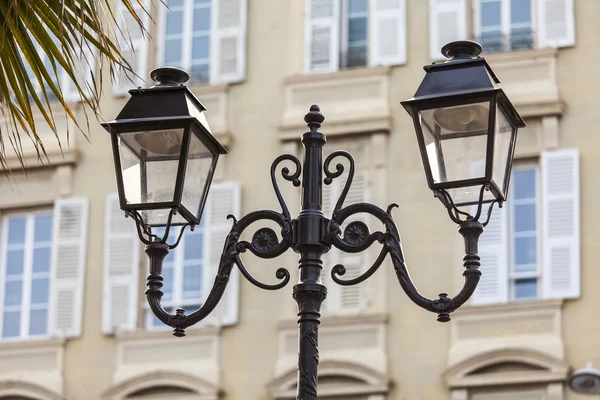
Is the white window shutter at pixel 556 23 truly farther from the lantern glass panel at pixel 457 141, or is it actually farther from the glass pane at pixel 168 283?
the lantern glass panel at pixel 457 141

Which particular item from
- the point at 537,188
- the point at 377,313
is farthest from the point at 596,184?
the point at 377,313

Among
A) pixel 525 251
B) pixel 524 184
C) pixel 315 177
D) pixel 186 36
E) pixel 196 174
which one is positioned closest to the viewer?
pixel 315 177

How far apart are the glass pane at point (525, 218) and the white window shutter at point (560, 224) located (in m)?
0.26

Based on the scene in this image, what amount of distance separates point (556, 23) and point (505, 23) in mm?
661

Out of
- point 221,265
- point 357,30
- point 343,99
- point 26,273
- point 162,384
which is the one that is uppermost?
point 357,30

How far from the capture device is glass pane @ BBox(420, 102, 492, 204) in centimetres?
729

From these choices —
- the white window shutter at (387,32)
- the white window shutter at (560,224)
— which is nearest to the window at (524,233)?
the white window shutter at (560,224)

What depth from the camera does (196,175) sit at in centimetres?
770

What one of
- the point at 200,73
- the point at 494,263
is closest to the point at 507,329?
the point at 494,263

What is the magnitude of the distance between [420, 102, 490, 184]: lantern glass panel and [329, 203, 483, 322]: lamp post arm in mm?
256

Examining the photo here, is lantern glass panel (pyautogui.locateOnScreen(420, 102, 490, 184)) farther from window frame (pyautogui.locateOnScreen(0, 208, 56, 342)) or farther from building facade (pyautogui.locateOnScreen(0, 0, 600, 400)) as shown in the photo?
window frame (pyautogui.locateOnScreen(0, 208, 56, 342))

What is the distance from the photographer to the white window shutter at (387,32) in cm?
1898

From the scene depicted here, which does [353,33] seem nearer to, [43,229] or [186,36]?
[186,36]

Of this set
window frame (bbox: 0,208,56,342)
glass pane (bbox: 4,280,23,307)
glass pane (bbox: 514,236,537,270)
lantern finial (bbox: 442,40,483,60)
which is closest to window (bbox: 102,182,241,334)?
window frame (bbox: 0,208,56,342)
